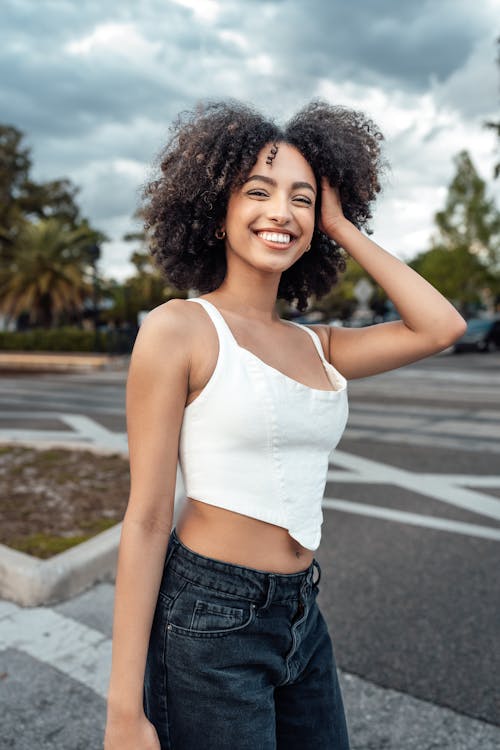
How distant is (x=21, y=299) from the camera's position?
1176 inches

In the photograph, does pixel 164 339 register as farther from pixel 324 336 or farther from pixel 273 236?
pixel 324 336

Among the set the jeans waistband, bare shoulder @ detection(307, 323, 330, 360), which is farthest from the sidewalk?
bare shoulder @ detection(307, 323, 330, 360)

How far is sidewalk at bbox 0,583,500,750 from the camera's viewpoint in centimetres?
250

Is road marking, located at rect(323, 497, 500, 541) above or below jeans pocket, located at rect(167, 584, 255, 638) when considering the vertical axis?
below

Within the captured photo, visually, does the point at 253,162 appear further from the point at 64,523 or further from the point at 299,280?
the point at 64,523

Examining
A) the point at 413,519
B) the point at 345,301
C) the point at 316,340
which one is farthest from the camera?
the point at 345,301

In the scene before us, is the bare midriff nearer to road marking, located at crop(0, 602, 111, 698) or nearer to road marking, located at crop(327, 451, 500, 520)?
road marking, located at crop(0, 602, 111, 698)

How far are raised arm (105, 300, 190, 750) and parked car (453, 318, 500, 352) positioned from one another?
2668 cm

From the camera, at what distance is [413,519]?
517 centimetres

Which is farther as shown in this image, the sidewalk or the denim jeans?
the sidewalk

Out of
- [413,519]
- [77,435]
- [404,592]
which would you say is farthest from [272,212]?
[77,435]

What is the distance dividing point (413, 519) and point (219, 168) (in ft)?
13.6

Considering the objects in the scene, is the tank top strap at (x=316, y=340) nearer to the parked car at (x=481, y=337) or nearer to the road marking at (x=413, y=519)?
the road marking at (x=413, y=519)

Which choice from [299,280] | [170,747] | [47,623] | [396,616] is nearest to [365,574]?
[396,616]
